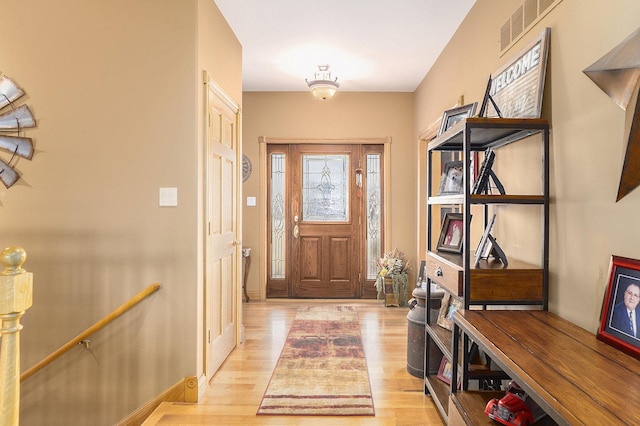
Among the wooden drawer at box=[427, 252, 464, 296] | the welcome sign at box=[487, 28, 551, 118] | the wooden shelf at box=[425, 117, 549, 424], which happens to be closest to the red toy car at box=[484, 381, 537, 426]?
the wooden shelf at box=[425, 117, 549, 424]

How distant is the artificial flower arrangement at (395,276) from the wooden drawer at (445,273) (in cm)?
228

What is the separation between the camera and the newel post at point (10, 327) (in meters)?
1.22

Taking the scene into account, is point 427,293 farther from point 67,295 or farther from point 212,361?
point 67,295

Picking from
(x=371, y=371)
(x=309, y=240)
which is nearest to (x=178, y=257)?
(x=371, y=371)

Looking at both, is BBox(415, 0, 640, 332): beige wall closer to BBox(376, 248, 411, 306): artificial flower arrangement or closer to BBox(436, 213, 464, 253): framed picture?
BBox(436, 213, 464, 253): framed picture

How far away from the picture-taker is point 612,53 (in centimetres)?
131

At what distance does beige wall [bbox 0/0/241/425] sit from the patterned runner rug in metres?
0.62

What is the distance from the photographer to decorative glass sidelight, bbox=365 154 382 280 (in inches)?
199

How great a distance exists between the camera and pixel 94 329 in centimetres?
235

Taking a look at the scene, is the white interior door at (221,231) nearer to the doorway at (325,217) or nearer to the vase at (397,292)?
the doorway at (325,217)

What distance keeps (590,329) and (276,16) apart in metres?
2.89

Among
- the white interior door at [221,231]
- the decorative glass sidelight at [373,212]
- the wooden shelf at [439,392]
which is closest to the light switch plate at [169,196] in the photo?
the white interior door at [221,231]

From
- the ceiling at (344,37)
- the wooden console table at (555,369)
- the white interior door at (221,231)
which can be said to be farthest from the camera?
the ceiling at (344,37)

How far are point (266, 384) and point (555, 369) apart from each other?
2.02 meters
